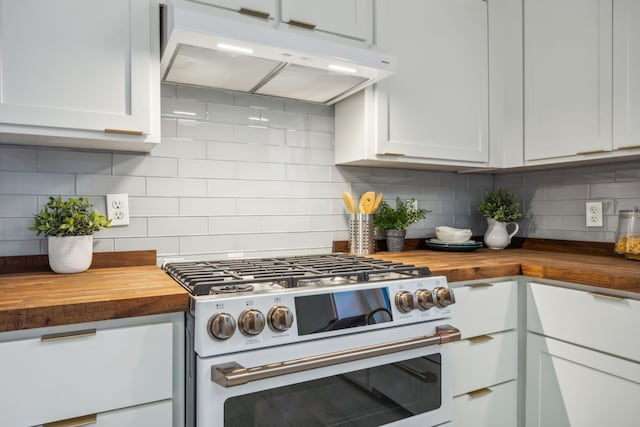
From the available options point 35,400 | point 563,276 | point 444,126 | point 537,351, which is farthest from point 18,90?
point 537,351

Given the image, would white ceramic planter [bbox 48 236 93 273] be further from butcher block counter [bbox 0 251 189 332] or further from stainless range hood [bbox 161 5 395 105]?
stainless range hood [bbox 161 5 395 105]

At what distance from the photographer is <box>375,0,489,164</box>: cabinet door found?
6.29ft

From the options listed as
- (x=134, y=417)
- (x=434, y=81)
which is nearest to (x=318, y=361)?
(x=134, y=417)

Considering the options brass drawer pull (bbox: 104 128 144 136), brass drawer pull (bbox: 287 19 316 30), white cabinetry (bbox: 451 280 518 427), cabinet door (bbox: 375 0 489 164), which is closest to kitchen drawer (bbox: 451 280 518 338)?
white cabinetry (bbox: 451 280 518 427)

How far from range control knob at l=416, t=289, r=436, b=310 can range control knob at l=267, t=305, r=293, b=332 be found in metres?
0.47

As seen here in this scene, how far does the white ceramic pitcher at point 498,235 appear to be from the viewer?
234 centimetres

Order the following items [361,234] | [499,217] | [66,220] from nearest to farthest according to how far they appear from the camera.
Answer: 1. [66,220]
2. [361,234]
3. [499,217]

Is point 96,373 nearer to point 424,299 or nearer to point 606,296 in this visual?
point 424,299

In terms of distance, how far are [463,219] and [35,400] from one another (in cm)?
221

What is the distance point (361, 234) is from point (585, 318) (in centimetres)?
96

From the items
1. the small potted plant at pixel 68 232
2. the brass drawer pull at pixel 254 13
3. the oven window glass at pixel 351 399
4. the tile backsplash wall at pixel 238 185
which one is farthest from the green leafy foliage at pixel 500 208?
the small potted plant at pixel 68 232

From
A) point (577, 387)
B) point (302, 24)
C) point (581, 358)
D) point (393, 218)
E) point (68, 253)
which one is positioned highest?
point (302, 24)

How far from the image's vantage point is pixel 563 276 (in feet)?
5.24

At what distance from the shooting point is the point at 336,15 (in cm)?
171
